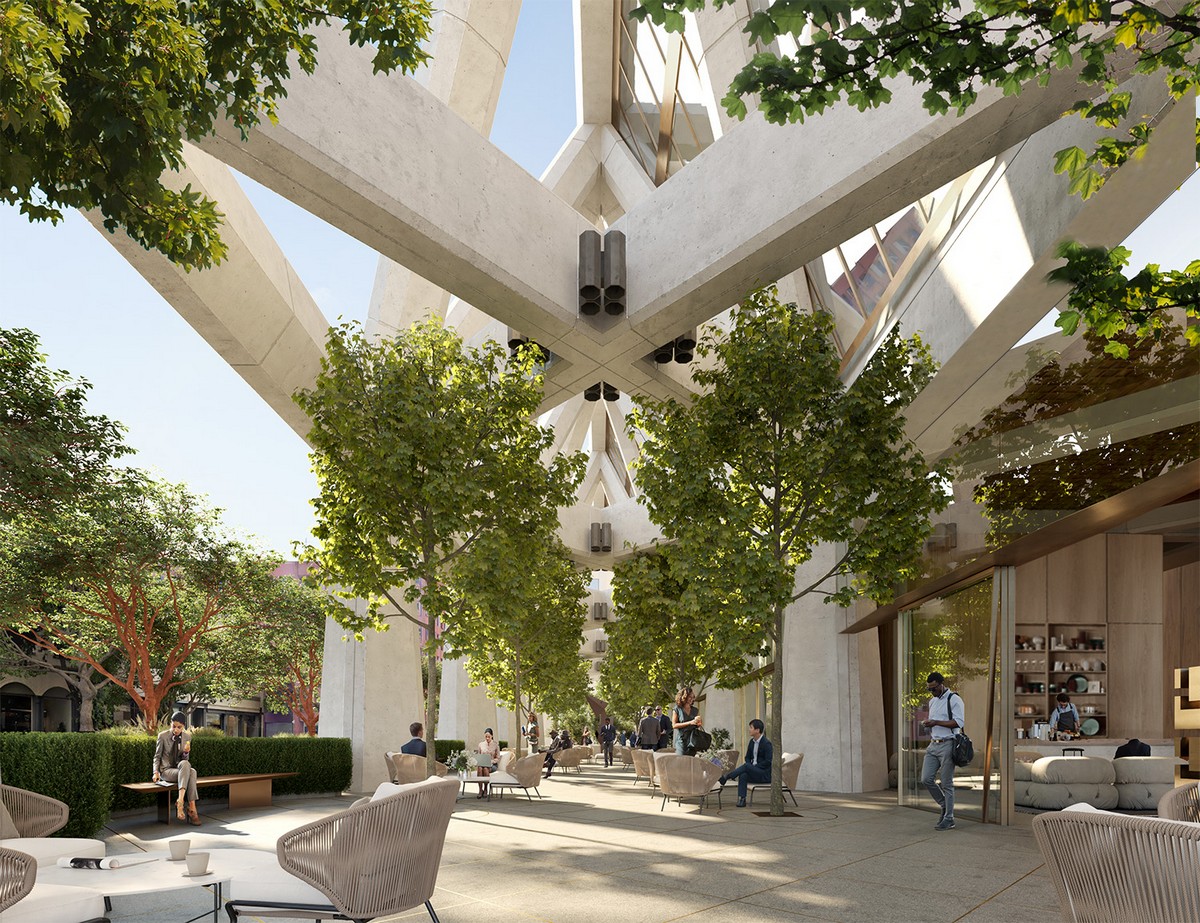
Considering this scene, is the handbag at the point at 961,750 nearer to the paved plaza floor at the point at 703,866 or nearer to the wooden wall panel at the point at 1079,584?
the paved plaza floor at the point at 703,866

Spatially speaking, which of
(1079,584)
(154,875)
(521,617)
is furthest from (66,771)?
(1079,584)

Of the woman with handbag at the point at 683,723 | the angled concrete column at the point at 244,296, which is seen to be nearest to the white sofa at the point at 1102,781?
Result: the woman with handbag at the point at 683,723

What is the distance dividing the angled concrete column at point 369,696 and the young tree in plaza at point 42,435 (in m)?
5.48

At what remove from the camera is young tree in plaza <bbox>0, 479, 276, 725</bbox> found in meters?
27.2

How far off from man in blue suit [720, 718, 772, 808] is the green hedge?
7.97 meters

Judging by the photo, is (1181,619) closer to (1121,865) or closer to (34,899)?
(1121,865)

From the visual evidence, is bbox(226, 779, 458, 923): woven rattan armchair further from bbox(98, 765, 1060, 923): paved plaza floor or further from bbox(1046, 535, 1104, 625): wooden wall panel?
bbox(1046, 535, 1104, 625): wooden wall panel

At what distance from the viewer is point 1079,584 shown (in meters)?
17.2

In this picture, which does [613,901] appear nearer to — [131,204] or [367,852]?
[367,852]

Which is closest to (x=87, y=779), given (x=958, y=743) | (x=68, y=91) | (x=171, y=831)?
(x=171, y=831)

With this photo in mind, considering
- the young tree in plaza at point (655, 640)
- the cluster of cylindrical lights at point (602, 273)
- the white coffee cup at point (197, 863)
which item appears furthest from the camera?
the young tree in plaza at point (655, 640)

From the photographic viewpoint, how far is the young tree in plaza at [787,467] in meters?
12.9

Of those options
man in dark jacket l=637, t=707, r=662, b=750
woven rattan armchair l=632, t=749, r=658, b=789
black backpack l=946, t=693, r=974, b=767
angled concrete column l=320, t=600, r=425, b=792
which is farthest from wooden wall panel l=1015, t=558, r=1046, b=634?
angled concrete column l=320, t=600, r=425, b=792

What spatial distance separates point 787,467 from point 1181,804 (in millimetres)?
7702
